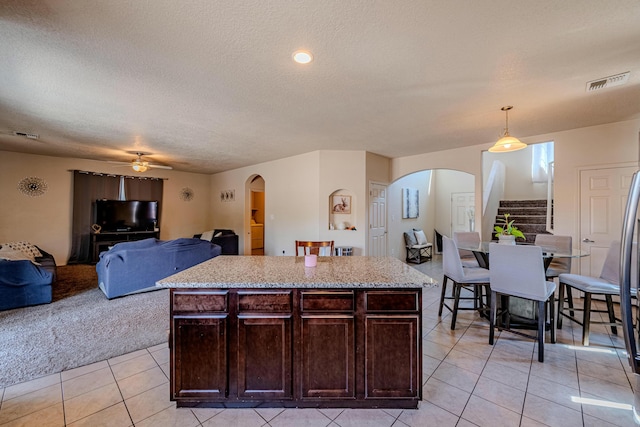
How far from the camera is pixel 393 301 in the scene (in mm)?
1831

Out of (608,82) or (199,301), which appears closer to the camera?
(199,301)

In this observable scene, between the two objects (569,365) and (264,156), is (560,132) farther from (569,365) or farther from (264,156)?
(264,156)

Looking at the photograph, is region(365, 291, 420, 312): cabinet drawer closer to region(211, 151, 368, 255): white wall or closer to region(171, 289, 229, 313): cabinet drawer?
region(171, 289, 229, 313): cabinet drawer

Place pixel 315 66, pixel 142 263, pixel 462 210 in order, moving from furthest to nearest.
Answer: pixel 462 210 < pixel 142 263 < pixel 315 66

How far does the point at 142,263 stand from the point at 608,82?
6.17 m

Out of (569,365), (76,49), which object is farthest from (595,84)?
(76,49)

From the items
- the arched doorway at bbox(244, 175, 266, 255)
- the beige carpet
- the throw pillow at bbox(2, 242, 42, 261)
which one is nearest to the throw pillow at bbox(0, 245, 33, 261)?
the throw pillow at bbox(2, 242, 42, 261)

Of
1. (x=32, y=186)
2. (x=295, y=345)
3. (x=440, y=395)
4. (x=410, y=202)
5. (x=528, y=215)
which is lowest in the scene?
(x=440, y=395)

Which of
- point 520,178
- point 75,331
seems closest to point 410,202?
point 520,178

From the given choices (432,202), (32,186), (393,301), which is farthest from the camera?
(432,202)

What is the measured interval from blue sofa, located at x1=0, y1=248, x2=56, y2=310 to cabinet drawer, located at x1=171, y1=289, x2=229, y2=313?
11.3 ft

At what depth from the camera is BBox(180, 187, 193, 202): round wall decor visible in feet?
27.6

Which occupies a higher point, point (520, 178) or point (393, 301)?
point (520, 178)

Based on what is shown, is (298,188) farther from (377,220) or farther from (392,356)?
(392,356)
